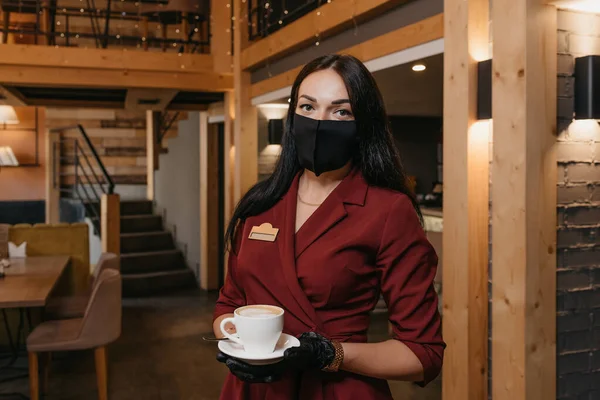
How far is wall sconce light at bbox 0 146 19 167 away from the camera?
967 centimetres

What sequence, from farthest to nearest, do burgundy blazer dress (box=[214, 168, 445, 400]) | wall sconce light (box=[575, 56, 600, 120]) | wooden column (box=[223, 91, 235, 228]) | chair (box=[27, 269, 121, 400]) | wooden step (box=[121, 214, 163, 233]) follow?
wooden step (box=[121, 214, 163, 233]), wooden column (box=[223, 91, 235, 228]), chair (box=[27, 269, 121, 400]), wall sconce light (box=[575, 56, 600, 120]), burgundy blazer dress (box=[214, 168, 445, 400])

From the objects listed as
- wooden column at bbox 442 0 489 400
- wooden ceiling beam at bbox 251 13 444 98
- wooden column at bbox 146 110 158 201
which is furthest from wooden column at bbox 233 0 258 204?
wooden column at bbox 146 110 158 201

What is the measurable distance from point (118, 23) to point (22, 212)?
3.35 meters

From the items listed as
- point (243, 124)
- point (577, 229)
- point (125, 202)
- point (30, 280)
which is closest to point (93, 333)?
point (30, 280)

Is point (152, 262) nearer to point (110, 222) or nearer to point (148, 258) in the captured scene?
point (148, 258)

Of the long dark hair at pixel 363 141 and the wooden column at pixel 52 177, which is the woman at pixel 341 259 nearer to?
the long dark hair at pixel 363 141

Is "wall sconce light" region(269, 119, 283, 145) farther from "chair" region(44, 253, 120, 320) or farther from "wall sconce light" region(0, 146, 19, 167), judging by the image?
"wall sconce light" region(0, 146, 19, 167)

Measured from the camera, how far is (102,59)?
6.29 meters

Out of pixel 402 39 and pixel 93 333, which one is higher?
pixel 402 39

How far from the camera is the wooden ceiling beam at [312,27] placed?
390cm

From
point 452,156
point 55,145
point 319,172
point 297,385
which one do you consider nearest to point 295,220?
point 319,172

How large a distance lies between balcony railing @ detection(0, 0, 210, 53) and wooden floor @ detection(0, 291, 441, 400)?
2.95 metres

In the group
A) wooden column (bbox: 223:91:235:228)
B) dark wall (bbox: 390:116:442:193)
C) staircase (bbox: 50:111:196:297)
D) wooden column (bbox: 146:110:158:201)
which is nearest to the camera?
wooden column (bbox: 223:91:235:228)

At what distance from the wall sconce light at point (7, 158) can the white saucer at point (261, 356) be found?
31.4 ft
